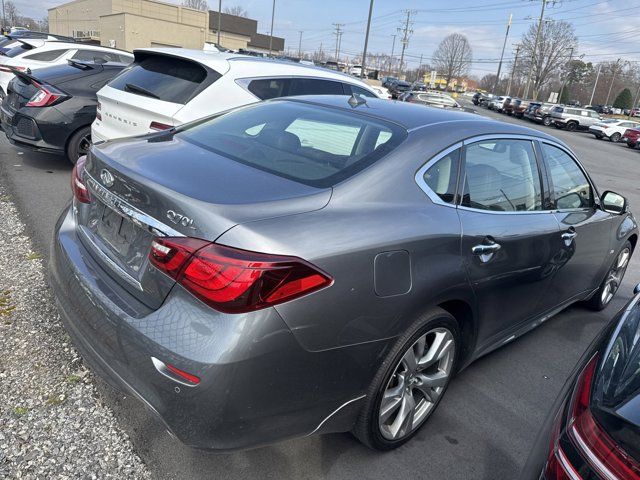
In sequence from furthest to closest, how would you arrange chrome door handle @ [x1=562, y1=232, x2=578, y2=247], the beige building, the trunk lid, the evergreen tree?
the evergreen tree
the beige building
chrome door handle @ [x1=562, y1=232, x2=578, y2=247]
the trunk lid

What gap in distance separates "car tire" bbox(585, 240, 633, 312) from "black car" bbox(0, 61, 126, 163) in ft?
21.2

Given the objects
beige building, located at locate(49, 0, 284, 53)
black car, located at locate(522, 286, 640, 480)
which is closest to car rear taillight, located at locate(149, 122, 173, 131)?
black car, located at locate(522, 286, 640, 480)

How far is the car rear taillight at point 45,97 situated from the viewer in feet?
21.6

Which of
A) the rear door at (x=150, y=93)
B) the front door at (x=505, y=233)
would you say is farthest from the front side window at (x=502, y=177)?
the rear door at (x=150, y=93)

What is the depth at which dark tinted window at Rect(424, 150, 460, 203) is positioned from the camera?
8.30ft

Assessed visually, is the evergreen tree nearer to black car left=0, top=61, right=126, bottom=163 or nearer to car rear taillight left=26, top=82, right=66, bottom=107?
black car left=0, top=61, right=126, bottom=163

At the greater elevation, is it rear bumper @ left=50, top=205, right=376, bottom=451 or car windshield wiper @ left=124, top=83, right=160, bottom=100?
car windshield wiper @ left=124, top=83, right=160, bottom=100

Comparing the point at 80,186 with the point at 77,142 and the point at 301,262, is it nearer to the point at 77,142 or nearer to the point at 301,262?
the point at 301,262

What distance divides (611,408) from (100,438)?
87.2 inches

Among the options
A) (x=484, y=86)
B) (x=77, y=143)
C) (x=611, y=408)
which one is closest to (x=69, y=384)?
(x=611, y=408)

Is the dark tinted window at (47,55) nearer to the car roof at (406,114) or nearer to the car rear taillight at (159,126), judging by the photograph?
the car rear taillight at (159,126)

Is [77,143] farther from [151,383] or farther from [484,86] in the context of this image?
[484,86]

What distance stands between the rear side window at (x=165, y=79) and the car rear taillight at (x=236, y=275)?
→ 3584 millimetres

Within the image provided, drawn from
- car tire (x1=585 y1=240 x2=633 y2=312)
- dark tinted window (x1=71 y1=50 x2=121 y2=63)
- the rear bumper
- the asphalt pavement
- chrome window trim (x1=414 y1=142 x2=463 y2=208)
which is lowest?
the asphalt pavement
